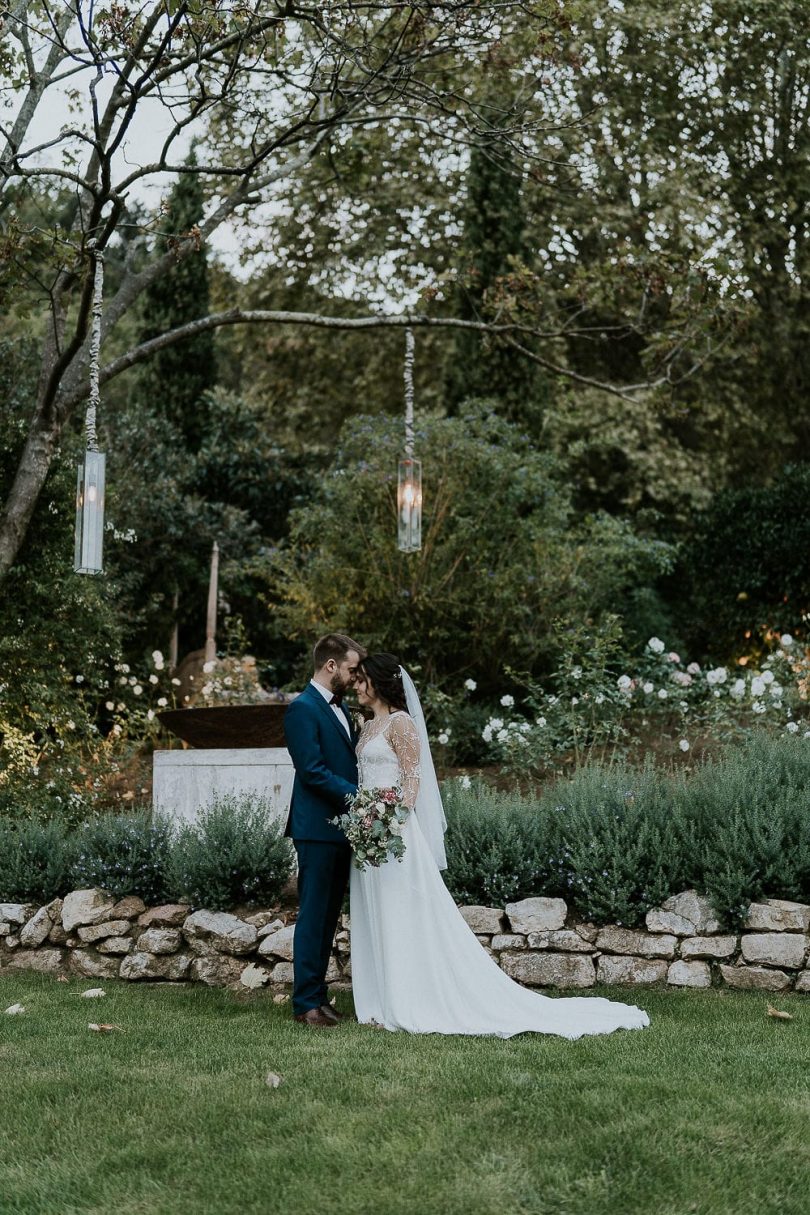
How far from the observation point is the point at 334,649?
19.3 ft

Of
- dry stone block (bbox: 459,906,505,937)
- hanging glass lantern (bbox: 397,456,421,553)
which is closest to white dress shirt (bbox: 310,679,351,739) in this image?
dry stone block (bbox: 459,906,505,937)

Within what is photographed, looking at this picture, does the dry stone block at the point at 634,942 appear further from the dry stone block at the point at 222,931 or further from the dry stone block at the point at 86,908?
the dry stone block at the point at 86,908

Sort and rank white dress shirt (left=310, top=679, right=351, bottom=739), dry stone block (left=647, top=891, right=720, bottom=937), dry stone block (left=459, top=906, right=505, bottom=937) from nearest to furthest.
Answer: white dress shirt (left=310, top=679, right=351, bottom=739)
dry stone block (left=647, top=891, right=720, bottom=937)
dry stone block (left=459, top=906, right=505, bottom=937)

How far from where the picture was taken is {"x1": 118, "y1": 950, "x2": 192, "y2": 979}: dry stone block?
22.2ft

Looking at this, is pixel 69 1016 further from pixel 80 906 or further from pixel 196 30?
pixel 196 30

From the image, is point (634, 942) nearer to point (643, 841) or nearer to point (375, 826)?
point (643, 841)

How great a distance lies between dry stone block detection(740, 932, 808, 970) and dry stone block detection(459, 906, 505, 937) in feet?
4.05

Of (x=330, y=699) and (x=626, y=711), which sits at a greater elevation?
(x=330, y=699)

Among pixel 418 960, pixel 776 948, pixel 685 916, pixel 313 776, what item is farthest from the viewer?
pixel 685 916

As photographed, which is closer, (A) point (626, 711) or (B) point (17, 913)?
(B) point (17, 913)

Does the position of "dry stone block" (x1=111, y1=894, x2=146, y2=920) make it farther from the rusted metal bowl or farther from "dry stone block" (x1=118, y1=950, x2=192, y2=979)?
the rusted metal bowl

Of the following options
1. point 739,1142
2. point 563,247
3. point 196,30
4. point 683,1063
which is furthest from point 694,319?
point 563,247

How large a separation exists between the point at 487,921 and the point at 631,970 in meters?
0.78

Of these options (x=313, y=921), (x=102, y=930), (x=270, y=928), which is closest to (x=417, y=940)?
(x=313, y=921)
